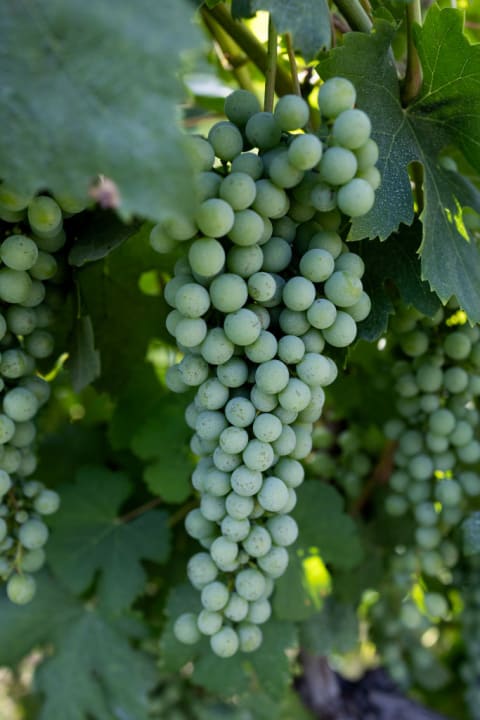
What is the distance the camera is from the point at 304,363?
704 millimetres

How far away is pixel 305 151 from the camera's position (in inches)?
24.9

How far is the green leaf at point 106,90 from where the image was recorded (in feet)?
1.57

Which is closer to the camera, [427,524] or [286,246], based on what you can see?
[286,246]

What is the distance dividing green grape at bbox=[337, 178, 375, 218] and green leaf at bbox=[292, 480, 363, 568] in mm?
755

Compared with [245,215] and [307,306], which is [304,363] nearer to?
[307,306]

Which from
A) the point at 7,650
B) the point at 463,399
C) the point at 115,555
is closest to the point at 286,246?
the point at 463,399

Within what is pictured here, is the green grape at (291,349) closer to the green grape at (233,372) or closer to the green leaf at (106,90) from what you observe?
the green grape at (233,372)

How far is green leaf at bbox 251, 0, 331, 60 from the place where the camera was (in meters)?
0.67

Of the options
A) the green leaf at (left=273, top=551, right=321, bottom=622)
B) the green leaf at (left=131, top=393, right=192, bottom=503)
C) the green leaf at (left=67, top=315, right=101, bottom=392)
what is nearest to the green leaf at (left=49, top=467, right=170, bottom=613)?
the green leaf at (left=131, top=393, right=192, bottom=503)

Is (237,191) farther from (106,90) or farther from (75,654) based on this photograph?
(75,654)

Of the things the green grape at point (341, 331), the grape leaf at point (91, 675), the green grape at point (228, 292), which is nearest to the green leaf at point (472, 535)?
the green grape at point (341, 331)

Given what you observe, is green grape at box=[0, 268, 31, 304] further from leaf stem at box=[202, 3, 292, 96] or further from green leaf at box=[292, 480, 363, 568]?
green leaf at box=[292, 480, 363, 568]

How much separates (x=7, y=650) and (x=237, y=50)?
1.25 metres

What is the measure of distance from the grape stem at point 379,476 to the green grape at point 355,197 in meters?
0.92
